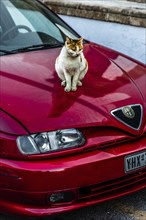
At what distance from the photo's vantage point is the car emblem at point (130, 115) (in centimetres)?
298

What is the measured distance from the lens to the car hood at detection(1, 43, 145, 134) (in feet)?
9.36

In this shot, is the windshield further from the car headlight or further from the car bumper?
the car bumper

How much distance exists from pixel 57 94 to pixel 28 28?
1263 millimetres

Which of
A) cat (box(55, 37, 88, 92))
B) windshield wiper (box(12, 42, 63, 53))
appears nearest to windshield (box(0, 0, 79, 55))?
windshield wiper (box(12, 42, 63, 53))

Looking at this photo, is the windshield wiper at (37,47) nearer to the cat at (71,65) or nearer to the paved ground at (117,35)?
the cat at (71,65)

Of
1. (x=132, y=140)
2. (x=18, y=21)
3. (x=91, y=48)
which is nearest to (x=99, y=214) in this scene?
(x=132, y=140)

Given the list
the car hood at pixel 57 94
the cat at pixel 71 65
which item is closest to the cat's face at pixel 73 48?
the cat at pixel 71 65

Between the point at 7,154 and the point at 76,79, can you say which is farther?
the point at 76,79

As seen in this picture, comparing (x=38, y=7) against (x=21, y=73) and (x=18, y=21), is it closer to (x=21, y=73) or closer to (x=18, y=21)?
(x=18, y=21)

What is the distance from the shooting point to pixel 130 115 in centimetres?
303

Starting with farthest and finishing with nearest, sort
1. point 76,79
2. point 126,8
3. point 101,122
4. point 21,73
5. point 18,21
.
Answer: point 126,8
point 18,21
point 21,73
point 76,79
point 101,122

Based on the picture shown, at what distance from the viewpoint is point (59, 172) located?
2705 millimetres

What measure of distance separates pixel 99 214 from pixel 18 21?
195 cm

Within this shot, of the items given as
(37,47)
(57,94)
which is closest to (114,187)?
(57,94)
